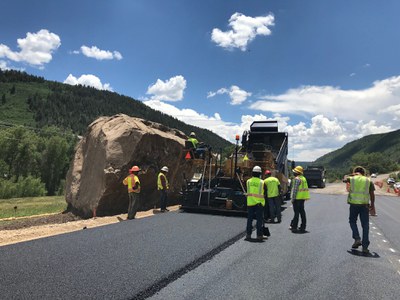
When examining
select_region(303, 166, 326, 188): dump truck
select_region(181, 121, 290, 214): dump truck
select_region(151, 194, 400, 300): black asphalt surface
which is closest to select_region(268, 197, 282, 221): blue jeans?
select_region(181, 121, 290, 214): dump truck

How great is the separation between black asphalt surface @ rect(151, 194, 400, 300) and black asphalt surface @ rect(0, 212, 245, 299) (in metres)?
0.33

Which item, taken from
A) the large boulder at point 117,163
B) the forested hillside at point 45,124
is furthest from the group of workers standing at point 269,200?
the large boulder at point 117,163

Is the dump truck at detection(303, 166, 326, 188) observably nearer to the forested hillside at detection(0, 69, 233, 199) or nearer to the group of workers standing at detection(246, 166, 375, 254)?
the forested hillside at detection(0, 69, 233, 199)

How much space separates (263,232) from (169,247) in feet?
9.03

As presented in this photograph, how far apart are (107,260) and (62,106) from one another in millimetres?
162988

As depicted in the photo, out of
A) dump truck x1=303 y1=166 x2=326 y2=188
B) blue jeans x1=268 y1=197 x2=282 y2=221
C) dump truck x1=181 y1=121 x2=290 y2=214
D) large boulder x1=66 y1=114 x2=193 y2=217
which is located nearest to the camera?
blue jeans x1=268 y1=197 x2=282 y2=221

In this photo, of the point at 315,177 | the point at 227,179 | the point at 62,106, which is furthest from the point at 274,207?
the point at 62,106

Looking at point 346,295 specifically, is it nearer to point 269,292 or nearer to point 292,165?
point 269,292

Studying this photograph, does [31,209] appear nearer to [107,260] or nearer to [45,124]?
[107,260]

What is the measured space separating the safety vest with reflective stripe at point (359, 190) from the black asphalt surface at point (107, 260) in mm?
2599

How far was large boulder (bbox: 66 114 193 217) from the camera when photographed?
13.3 meters

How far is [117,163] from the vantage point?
1330 centimetres

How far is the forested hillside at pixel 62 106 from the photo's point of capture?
454ft

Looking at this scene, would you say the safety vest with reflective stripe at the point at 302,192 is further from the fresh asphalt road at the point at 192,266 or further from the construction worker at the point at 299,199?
the fresh asphalt road at the point at 192,266
